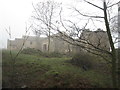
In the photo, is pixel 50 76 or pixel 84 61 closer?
pixel 50 76

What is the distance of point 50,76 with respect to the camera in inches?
168

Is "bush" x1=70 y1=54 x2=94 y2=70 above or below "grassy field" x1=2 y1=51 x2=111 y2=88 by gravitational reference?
above

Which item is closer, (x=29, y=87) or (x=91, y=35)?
(x=91, y=35)

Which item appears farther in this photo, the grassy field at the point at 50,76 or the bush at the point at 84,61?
the bush at the point at 84,61

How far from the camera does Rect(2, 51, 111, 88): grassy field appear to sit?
12.7ft

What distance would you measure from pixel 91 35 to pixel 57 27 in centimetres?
96

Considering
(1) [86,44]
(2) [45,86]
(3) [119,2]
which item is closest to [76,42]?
(1) [86,44]

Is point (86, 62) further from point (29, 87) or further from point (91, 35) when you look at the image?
point (29, 87)

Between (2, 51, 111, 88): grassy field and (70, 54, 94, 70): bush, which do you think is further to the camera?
(70, 54, 94, 70): bush

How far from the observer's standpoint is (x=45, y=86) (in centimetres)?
383

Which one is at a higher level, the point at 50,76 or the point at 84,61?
the point at 84,61

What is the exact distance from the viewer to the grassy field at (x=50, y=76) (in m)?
3.88

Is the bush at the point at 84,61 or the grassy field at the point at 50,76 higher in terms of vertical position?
the bush at the point at 84,61

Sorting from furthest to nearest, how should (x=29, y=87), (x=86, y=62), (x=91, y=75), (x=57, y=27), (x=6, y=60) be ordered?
(x=86, y=62), (x=91, y=75), (x=6, y=60), (x=29, y=87), (x=57, y=27)
